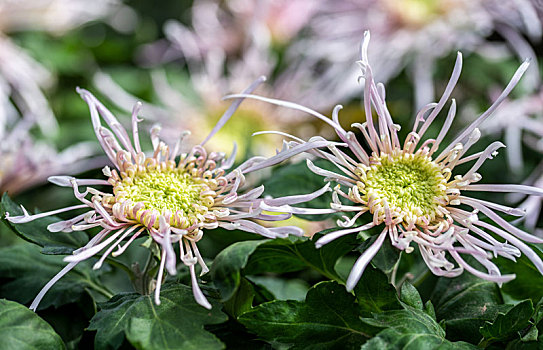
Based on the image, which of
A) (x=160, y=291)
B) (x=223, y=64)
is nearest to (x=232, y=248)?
(x=160, y=291)

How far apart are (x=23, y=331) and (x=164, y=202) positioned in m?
0.11

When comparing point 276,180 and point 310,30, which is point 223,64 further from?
point 276,180

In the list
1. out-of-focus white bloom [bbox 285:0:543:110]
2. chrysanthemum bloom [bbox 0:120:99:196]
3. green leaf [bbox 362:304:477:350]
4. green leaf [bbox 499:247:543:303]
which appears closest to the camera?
green leaf [bbox 362:304:477:350]

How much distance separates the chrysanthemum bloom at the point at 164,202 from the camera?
34cm

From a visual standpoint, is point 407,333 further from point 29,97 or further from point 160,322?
point 29,97

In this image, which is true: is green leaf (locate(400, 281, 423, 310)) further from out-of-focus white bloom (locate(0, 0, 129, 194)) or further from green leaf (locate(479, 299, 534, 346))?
out-of-focus white bloom (locate(0, 0, 129, 194))

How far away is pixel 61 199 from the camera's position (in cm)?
77

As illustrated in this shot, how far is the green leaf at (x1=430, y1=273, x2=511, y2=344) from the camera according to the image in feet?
1.18

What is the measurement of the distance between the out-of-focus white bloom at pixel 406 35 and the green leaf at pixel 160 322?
537mm

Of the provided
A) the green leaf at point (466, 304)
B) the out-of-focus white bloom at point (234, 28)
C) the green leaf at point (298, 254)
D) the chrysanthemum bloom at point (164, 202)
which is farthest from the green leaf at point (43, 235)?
the out-of-focus white bloom at point (234, 28)

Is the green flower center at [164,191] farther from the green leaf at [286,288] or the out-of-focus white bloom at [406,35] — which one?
the out-of-focus white bloom at [406,35]

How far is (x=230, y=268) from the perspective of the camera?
0.98 ft

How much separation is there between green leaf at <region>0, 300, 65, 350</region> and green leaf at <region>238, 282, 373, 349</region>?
0.11 meters

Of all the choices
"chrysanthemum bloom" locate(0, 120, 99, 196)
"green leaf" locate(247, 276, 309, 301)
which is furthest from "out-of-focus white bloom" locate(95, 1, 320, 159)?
"green leaf" locate(247, 276, 309, 301)
